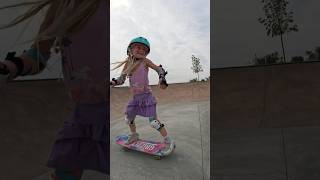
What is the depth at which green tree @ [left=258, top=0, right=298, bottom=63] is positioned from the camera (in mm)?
2574

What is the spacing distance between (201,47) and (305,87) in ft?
1.84

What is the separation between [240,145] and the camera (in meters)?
2.61

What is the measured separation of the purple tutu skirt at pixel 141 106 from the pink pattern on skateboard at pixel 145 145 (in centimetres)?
11

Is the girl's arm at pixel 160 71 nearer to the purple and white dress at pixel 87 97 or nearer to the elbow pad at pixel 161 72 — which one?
the elbow pad at pixel 161 72

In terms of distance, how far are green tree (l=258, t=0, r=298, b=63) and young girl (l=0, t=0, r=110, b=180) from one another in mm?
785

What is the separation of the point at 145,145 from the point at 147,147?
0.02 meters

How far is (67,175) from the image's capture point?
250 cm

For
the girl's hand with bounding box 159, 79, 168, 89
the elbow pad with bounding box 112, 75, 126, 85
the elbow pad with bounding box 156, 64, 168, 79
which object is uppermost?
the elbow pad with bounding box 156, 64, 168, 79

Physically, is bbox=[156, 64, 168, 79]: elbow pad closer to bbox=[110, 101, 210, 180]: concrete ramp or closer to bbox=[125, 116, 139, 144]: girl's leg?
bbox=[110, 101, 210, 180]: concrete ramp

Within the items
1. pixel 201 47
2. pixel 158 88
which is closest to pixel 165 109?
pixel 158 88

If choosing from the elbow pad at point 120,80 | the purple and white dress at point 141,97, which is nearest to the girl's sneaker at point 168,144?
the purple and white dress at point 141,97

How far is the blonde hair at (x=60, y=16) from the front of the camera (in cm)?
243

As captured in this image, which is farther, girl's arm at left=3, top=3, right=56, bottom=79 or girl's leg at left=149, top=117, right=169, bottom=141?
girl's leg at left=149, top=117, right=169, bottom=141

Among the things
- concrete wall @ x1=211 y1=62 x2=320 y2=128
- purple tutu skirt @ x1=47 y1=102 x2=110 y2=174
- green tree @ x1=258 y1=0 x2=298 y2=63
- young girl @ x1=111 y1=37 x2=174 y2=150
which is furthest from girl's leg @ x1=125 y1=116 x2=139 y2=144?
green tree @ x1=258 y1=0 x2=298 y2=63
